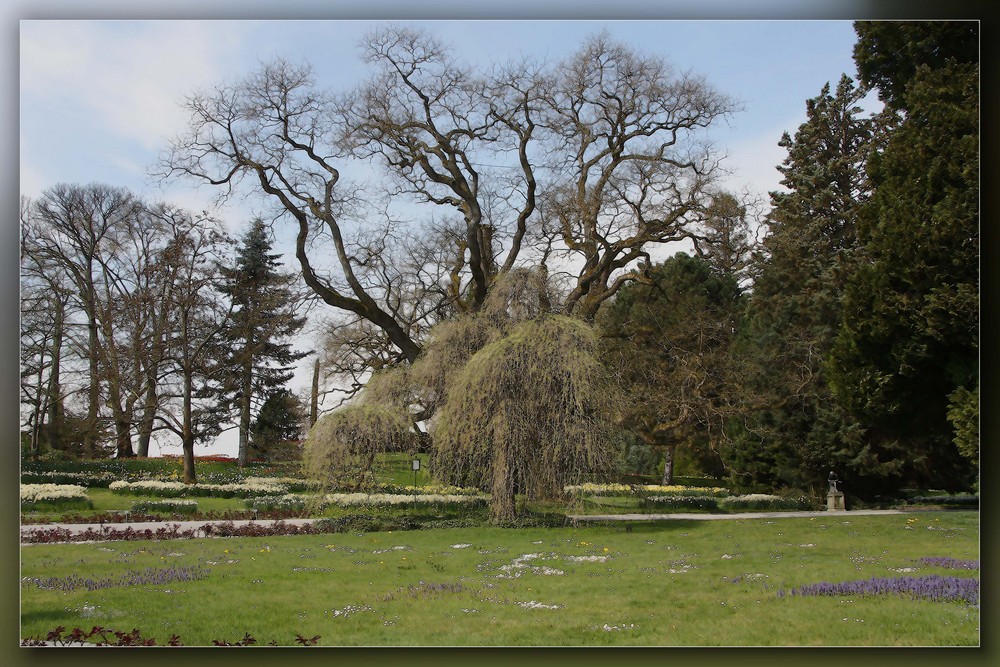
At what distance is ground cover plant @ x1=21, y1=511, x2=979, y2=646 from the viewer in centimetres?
499

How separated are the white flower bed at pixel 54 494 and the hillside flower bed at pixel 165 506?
346 mm

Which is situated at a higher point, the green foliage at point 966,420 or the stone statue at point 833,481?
the green foliage at point 966,420

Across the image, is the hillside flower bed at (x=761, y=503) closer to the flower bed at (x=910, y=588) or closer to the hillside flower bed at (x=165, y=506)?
the flower bed at (x=910, y=588)

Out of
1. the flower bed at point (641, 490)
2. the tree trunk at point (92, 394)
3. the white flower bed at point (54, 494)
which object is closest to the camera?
the white flower bed at point (54, 494)

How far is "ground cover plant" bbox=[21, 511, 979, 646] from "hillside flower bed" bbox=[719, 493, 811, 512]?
59cm

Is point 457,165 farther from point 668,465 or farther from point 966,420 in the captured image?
point 966,420

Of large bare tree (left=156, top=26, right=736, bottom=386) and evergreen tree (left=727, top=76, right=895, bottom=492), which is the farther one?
evergreen tree (left=727, top=76, right=895, bottom=492)

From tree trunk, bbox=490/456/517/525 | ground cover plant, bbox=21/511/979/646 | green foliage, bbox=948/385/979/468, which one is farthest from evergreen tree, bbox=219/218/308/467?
green foliage, bbox=948/385/979/468

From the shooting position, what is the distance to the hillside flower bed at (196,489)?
574 centimetres

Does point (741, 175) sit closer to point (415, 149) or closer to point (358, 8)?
point (415, 149)

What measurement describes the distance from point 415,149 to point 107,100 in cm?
232

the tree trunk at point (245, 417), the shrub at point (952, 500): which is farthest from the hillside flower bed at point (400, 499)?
the shrub at point (952, 500)

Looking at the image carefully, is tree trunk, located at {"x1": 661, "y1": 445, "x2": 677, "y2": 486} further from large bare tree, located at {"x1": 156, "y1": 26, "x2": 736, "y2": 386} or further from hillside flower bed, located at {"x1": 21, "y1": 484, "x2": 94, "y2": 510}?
hillside flower bed, located at {"x1": 21, "y1": 484, "x2": 94, "y2": 510}

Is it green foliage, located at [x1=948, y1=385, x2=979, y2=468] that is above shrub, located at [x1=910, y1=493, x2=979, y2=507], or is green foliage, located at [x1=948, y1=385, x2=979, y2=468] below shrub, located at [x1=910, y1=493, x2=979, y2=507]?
above
